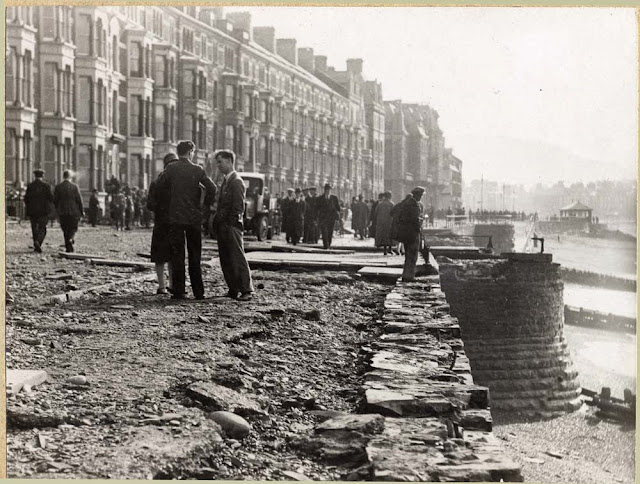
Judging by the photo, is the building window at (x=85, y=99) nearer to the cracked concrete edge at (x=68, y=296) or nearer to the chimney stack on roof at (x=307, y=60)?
the cracked concrete edge at (x=68, y=296)

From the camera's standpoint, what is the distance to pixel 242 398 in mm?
5398

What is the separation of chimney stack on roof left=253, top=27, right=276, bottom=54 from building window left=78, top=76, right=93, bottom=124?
22.7 meters

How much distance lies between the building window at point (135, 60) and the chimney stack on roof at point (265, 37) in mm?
16675

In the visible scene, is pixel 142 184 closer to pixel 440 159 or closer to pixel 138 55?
pixel 138 55

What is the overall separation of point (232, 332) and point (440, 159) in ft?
299

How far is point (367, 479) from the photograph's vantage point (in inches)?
162

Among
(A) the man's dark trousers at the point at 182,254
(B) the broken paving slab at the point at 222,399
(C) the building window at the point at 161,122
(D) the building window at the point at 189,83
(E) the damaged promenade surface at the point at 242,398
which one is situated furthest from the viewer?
(D) the building window at the point at 189,83

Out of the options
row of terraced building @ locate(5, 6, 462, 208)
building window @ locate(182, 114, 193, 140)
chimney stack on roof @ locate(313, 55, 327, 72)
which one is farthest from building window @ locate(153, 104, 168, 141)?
chimney stack on roof @ locate(313, 55, 327, 72)

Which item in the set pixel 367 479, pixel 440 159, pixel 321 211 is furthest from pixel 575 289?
pixel 367 479

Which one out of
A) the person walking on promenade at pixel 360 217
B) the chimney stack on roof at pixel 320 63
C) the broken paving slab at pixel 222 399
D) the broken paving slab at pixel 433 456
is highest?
the chimney stack on roof at pixel 320 63

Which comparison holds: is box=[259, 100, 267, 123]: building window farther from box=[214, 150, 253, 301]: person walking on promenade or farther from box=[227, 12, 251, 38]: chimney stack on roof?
box=[214, 150, 253, 301]: person walking on promenade

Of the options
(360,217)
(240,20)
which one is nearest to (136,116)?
(360,217)

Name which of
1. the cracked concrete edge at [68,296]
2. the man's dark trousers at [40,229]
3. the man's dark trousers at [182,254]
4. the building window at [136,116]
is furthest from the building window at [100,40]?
the man's dark trousers at [182,254]

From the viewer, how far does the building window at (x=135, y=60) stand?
42844 millimetres
